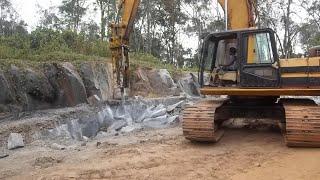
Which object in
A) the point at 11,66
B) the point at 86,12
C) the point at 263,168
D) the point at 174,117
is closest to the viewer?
the point at 263,168

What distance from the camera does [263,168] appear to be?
6.18 m

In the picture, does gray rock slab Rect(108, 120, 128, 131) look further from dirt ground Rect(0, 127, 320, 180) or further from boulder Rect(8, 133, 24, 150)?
boulder Rect(8, 133, 24, 150)

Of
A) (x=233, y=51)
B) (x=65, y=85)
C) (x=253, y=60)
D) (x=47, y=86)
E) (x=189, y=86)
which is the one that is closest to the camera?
(x=253, y=60)

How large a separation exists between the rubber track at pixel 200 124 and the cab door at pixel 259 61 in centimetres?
84

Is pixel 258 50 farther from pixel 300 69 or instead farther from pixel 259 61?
pixel 300 69

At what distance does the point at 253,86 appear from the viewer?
7.97 m

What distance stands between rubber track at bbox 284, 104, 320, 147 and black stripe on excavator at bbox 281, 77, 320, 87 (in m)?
0.54

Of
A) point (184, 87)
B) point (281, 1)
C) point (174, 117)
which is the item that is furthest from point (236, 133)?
point (281, 1)

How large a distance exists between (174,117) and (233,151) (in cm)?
413

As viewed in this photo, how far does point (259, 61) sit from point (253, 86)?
48 cm

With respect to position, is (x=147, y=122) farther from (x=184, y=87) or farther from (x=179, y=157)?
(x=184, y=87)

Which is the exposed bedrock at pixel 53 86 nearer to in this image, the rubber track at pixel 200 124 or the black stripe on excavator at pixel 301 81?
the rubber track at pixel 200 124

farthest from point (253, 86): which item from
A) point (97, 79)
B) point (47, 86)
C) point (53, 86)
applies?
point (97, 79)

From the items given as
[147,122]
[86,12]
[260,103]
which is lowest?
[147,122]
